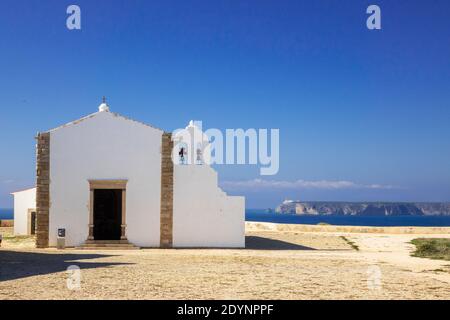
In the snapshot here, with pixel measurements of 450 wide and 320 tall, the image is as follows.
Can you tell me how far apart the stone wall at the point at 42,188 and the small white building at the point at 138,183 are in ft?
0.14

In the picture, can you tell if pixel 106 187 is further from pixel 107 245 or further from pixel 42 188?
pixel 42 188

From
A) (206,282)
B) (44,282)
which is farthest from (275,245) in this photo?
(44,282)

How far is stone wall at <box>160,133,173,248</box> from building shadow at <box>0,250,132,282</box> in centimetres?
433

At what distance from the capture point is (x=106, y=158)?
965 inches

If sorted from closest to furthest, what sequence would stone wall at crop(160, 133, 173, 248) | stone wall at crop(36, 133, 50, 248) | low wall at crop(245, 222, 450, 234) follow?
1. stone wall at crop(36, 133, 50, 248)
2. stone wall at crop(160, 133, 173, 248)
3. low wall at crop(245, 222, 450, 234)

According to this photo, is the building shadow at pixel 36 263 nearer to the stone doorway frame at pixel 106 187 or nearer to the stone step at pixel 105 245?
the stone step at pixel 105 245

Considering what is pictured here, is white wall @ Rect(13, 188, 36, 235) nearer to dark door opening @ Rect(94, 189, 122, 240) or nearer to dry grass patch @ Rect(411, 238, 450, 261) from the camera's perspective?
dark door opening @ Rect(94, 189, 122, 240)

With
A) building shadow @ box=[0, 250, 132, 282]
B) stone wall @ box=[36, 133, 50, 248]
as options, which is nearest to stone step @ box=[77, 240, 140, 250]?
stone wall @ box=[36, 133, 50, 248]

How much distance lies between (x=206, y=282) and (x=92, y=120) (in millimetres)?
13094

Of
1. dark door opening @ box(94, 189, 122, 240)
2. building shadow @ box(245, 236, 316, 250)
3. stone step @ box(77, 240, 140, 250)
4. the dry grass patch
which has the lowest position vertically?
building shadow @ box(245, 236, 316, 250)

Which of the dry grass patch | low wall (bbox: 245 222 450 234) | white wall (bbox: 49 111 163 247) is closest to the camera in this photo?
the dry grass patch

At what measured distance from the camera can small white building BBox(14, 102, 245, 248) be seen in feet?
79.4

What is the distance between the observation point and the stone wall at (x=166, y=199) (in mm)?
24281

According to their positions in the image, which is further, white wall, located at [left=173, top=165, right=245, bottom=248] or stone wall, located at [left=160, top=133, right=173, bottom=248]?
white wall, located at [left=173, top=165, right=245, bottom=248]
